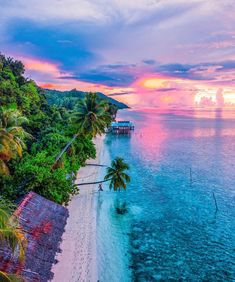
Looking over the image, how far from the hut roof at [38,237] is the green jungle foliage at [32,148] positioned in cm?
207

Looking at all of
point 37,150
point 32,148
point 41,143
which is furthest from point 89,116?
point 32,148

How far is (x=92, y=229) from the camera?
23438 mm

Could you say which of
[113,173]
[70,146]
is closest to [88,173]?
[70,146]

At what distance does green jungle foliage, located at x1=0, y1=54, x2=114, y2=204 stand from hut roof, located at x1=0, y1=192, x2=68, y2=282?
81.5 inches

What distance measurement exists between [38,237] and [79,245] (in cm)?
636

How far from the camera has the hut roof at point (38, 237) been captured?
41.1 feet

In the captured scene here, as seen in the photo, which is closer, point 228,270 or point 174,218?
point 228,270

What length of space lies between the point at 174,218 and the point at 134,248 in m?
7.11

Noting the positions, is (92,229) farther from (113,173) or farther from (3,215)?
(3,215)

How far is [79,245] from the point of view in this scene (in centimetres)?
2056

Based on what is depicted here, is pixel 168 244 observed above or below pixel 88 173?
below

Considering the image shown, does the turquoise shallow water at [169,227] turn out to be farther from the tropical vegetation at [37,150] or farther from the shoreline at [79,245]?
the tropical vegetation at [37,150]

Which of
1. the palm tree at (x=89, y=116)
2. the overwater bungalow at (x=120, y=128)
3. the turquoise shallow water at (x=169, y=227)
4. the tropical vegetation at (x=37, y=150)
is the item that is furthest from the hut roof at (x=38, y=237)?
the overwater bungalow at (x=120, y=128)

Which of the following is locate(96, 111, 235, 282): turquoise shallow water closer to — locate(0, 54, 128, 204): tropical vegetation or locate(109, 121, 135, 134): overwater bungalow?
locate(0, 54, 128, 204): tropical vegetation
